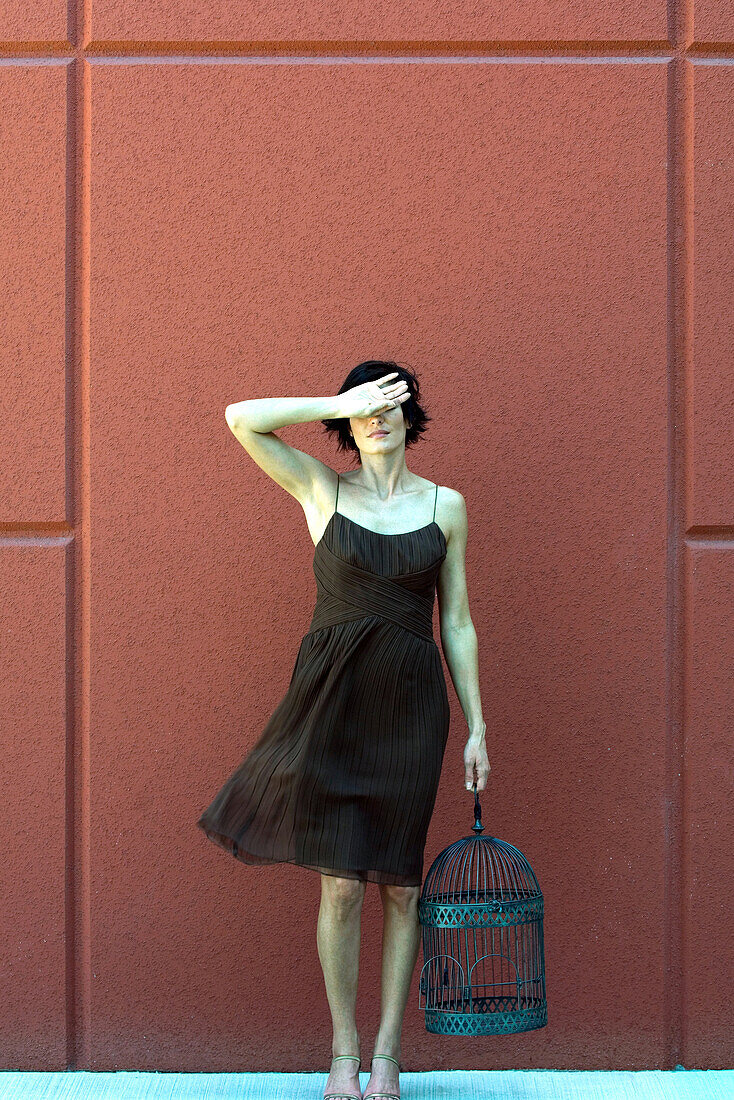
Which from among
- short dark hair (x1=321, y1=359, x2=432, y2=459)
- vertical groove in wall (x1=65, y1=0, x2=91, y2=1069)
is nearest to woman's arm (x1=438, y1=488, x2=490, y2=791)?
short dark hair (x1=321, y1=359, x2=432, y2=459)

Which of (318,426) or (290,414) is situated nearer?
(290,414)

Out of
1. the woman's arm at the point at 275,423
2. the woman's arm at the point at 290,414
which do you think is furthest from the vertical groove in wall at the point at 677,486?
the woman's arm at the point at 275,423

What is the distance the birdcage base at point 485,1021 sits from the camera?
11.0ft

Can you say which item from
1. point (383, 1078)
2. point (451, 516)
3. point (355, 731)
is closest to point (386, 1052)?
point (383, 1078)

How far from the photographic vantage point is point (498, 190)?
4191 millimetres

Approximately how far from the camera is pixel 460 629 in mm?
3646

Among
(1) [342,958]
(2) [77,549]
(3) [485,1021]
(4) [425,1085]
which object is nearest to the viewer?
(3) [485,1021]

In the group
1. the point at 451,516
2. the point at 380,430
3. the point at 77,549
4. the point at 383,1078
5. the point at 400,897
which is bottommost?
the point at 383,1078

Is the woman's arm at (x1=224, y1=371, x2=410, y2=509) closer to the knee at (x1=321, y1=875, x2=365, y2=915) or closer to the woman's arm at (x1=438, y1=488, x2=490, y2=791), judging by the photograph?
the woman's arm at (x1=438, y1=488, x2=490, y2=791)

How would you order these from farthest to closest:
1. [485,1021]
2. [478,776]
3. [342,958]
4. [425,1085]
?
[425,1085] → [478,776] → [342,958] → [485,1021]

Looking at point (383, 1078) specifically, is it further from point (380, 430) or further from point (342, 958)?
point (380, 430)

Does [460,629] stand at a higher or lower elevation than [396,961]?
higher

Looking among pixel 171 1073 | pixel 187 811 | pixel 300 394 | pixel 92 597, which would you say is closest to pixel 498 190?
pixel 300 394

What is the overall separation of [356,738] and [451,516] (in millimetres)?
747
